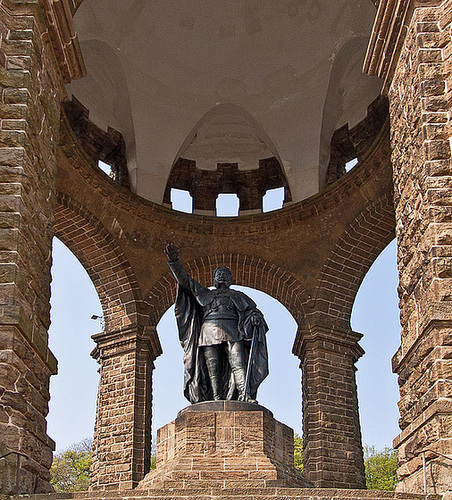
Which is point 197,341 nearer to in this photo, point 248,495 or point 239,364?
point 239,364

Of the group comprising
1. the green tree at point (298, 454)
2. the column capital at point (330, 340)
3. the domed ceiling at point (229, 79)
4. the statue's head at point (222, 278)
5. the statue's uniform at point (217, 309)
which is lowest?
the statue's uniform at point (217, 309)

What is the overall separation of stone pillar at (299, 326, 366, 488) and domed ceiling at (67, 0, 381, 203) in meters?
3.71

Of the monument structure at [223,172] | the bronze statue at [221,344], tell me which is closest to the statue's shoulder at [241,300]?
the bronze statue at [221,344]

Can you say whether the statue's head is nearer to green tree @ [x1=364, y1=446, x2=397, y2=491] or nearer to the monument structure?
the monument structure

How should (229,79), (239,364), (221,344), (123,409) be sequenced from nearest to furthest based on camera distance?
(239,364) → (221,344) → (123,409) → (229,79)

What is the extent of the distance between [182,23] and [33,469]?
A: 1216 centimetres

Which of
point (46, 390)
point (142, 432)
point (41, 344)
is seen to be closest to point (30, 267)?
point (41, 344)

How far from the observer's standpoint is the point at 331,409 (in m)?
16.3

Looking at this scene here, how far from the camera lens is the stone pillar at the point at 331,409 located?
15867mm

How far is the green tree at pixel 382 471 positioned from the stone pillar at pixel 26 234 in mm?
21493

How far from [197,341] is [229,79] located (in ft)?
31.7

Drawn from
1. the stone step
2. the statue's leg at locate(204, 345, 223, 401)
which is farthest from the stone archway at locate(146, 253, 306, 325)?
the stone step

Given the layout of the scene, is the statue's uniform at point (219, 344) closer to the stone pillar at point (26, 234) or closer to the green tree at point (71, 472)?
the stone pillar at point (26, 234)

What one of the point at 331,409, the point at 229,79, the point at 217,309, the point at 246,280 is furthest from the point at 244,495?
the point at 229,79
